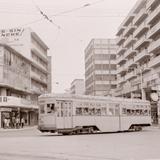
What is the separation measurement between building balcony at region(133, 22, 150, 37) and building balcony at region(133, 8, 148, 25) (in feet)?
4.53

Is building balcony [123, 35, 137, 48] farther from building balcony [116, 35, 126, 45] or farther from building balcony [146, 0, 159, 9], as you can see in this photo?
building balcony [146, 0, 159, 9]

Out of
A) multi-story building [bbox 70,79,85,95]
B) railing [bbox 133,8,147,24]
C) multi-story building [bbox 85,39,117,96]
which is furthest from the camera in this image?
multi-story building [bbox 70,79,85,95]

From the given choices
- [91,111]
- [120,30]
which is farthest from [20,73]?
[91,111]

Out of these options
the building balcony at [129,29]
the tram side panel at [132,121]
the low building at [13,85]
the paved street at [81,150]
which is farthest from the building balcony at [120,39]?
the paved street at [81,150]

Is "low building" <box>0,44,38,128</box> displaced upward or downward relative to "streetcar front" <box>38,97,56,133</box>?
upward

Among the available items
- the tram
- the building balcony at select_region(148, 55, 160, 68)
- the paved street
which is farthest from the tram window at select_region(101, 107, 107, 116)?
the building balcony at select_region(148, 55, 160, 68)

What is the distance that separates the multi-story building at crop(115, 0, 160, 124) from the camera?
53719 mm

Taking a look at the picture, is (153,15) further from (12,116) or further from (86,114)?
(86,114)

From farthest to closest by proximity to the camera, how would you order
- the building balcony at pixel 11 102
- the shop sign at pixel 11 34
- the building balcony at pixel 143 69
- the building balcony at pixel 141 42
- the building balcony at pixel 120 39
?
the building balcony at pixel 120 39 < the shop sign at pixel 11 34 < the building balcony at pixel 141 42 < the building balcony at pixel 143 69 < the building balcony at pixel 11 102

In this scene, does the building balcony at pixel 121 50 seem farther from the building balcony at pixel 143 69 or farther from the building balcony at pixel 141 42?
the building balcony at pixel 143 69

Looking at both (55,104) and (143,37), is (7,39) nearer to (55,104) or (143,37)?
(143,37)

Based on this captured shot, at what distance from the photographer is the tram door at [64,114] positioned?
2869 cm

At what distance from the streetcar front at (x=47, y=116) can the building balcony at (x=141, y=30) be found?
3234cm

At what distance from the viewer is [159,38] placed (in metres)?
52.2
